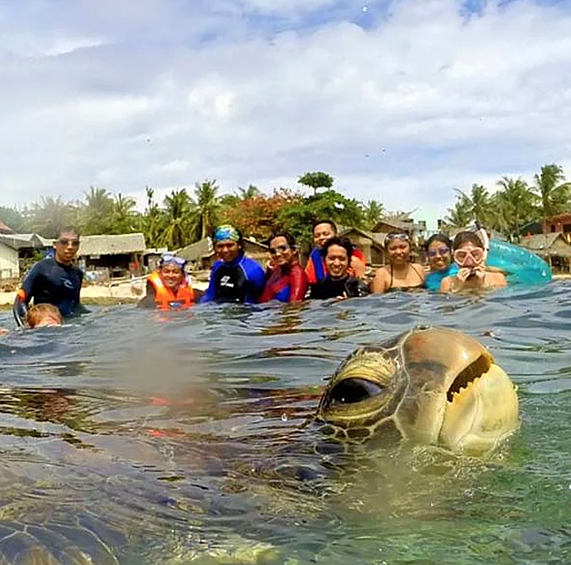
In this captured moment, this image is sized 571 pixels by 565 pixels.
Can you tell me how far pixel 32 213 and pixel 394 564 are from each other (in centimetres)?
9648

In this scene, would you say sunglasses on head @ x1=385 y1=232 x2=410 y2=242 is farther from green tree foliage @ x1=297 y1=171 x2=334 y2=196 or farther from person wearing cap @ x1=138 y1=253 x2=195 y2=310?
green tree foliage @ x1=297 y1=171 x2=334 y2=196

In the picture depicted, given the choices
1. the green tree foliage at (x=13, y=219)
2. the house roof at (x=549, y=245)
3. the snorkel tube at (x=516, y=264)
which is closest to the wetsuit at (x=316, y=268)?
the snorkel tube at (x=516, y=264)

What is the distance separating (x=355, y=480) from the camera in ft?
7.84

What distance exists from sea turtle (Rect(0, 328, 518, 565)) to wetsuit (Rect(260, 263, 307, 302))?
667cm

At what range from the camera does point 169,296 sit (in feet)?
34.6

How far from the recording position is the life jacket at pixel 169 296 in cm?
1047

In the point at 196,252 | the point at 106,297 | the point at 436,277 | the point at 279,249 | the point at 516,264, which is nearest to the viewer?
the point at 436,277

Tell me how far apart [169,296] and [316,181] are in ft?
173

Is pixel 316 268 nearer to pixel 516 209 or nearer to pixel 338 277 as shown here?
pixel 338 277

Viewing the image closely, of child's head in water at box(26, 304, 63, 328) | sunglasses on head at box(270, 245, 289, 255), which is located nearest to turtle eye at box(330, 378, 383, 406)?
child's head in water at box(26, 304, 63, 328)

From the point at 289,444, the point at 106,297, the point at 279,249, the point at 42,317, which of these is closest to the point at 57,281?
the point at 42,317

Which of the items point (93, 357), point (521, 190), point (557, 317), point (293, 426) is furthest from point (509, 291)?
point (521, 190)

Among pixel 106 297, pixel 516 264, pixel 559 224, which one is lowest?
pixel 106 297

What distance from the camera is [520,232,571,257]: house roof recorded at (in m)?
55.8
